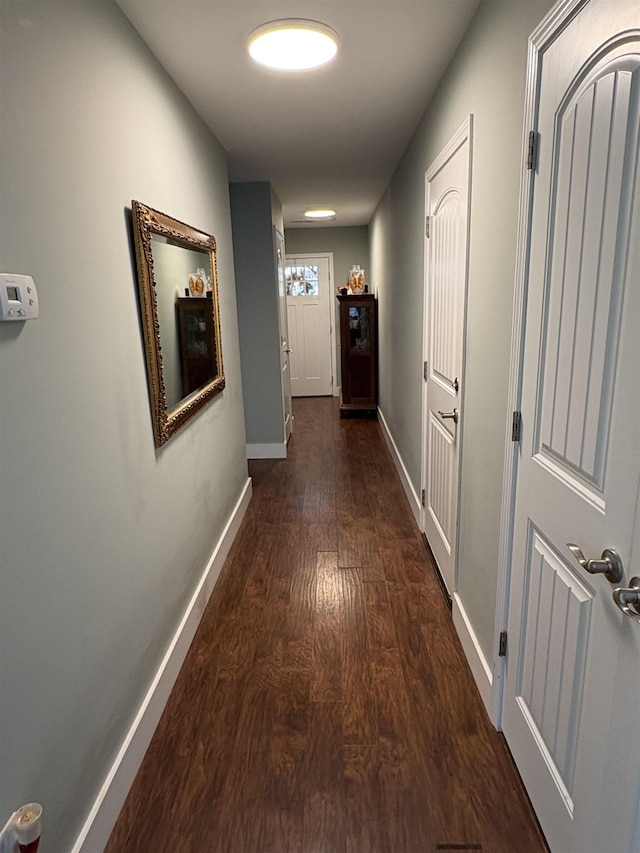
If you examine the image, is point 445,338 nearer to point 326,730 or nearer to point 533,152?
point 533,152

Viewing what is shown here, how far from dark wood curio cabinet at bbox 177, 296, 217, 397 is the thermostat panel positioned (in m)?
1.06

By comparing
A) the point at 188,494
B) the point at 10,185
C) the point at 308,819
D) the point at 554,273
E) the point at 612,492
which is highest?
the point at 10,185

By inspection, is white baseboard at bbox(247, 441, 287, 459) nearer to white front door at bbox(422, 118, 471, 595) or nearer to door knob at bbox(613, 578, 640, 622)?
white front door at bbox(422, 118, 471, 595)

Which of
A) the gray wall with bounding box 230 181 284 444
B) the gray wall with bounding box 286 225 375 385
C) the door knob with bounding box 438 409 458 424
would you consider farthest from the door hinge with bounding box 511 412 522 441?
the gray wall with bounding box 286 225 375 385

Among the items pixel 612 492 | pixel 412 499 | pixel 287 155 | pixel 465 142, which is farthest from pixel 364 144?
pixel 612 492

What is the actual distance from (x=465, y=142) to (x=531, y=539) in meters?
Result: 1.51

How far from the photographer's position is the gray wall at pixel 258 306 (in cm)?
421

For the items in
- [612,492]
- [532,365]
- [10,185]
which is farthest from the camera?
[532,365]

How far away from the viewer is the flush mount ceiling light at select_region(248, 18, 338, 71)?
1803mm

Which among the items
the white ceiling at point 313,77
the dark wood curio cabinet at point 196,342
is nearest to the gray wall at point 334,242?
the white ceiling at point 313,77

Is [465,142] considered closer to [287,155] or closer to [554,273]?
[554,273]

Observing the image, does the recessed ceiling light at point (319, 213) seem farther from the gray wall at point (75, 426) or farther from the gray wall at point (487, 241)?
the gray wall at point (75, 426)

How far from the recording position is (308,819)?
1.44 m

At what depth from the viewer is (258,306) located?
173 inches
